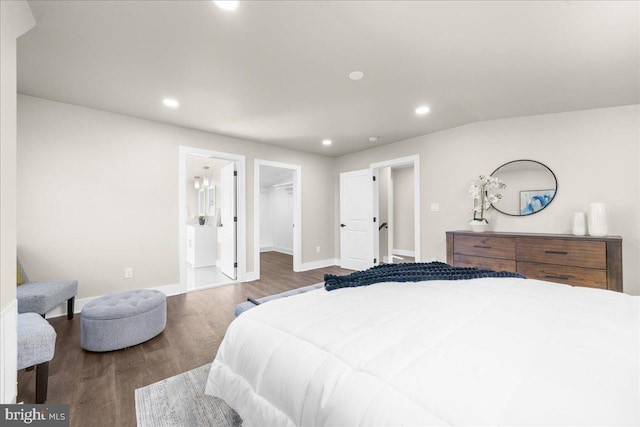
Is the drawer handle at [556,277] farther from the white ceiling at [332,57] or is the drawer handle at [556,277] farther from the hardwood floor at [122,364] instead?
the hardwood floor at [122,364]

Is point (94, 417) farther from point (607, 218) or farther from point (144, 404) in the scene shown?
point (607, 218)

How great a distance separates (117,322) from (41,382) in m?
0.61

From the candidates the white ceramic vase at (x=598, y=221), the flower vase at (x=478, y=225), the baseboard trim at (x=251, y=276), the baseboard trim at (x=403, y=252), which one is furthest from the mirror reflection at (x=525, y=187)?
the baseboard trim at (x=251, y=276)

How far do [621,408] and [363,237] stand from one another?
4.70 metres

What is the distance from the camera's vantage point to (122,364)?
203 centimetres

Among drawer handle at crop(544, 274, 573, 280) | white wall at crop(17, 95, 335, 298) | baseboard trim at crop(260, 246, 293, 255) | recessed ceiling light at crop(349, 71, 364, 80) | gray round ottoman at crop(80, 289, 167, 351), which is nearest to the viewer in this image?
gray round ottoman at crop(80, 289, 167, 351)

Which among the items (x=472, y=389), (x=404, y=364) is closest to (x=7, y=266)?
(x=404, y=364)

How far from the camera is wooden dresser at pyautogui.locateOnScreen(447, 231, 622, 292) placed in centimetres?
258

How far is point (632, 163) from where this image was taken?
2.86 metres

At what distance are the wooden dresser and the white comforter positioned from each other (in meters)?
1.75

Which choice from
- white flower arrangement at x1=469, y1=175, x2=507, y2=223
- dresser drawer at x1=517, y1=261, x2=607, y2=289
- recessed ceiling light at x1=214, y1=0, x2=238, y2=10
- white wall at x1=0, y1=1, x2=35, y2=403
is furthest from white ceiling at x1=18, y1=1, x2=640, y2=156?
dresser drawer at x1=517, y1=261, x2=607, y2=289

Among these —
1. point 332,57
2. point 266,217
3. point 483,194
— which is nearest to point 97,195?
point 332,57

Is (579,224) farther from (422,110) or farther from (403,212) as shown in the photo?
(403,212)

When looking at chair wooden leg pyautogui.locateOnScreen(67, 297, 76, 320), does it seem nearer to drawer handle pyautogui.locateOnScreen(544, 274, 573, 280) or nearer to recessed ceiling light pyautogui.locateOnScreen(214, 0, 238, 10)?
recessed ceiling light pyautogui.locateOnScreen(214, 0, 238, 10)
